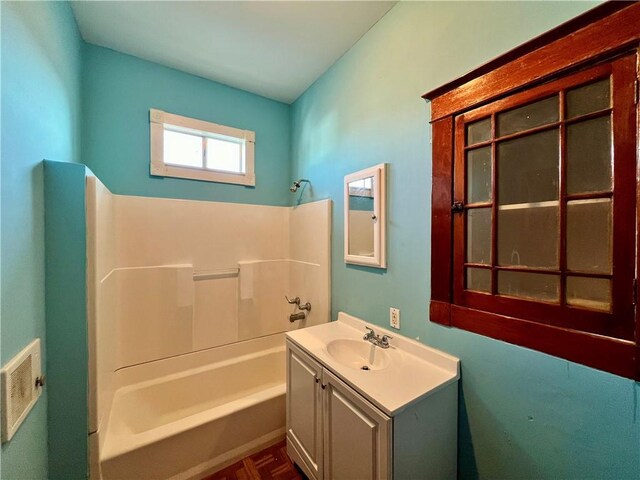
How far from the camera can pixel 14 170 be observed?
2.90ft

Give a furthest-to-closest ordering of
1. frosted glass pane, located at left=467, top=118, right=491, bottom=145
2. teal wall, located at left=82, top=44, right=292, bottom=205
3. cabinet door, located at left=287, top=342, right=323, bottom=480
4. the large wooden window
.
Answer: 1. teal wall, located at left=82, top=44, right=292, bottom=205
2. cabinet door, located at left=287, top=342, right=323, bottom=480
3. frosted glass pane, located at left=467, top=118, right=491, bottom=145
4. the large wooden window

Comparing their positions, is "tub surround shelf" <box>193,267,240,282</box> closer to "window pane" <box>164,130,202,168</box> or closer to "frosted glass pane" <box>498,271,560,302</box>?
"window pane" <box>164,130,202,168</box>

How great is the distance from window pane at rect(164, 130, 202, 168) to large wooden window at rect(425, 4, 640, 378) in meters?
1.98

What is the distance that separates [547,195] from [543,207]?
0.15 ft

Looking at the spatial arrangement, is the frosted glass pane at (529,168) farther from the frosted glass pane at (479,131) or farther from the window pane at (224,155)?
the window pane at (224,155)

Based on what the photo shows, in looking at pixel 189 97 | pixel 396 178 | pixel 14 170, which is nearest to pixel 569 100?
pixel 396 178

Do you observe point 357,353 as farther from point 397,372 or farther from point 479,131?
point 479,131

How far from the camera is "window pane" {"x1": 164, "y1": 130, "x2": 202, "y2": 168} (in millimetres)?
2135

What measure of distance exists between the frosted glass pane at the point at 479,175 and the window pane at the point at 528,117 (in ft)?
0.34

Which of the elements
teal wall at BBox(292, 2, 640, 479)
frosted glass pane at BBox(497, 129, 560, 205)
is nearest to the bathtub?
teal wall at BBox(292, 2, 640, 479)

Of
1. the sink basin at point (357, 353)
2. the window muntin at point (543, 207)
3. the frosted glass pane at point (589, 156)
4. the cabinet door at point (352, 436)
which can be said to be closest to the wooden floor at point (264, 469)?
the cabinet door at point (352, 436)

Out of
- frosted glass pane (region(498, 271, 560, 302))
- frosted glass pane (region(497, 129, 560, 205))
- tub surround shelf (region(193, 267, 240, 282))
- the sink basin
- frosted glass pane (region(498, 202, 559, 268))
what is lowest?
the sink basin

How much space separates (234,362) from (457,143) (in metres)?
2.40

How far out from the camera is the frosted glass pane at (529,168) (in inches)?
37.7
